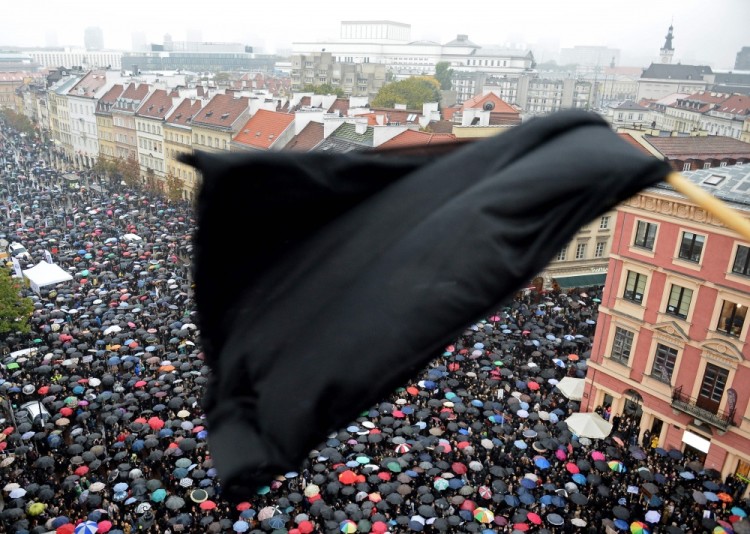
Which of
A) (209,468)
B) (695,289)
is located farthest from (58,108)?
(695,289)

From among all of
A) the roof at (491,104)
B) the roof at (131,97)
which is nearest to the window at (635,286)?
the roof at (491,104)

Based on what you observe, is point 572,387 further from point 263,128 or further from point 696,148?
point 263,128

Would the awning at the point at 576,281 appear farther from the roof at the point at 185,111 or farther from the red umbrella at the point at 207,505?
the roof at the point at 185,111

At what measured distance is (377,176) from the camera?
520 cm

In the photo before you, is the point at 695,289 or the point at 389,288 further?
the point at 695,289

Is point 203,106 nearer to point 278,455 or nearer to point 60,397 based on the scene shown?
point 60,397

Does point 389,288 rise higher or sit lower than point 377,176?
lower

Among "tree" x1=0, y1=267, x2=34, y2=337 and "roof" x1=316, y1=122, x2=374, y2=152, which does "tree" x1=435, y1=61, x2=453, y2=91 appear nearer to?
"roof" x1=316, y1=122, x2=374, y2=152

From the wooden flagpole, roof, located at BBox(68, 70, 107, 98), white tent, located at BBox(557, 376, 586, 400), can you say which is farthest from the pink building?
roof, located at BBox(68, 70, 107, 98)

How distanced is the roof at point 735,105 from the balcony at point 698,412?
3789 inches

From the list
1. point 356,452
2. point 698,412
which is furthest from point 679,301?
point 356,452

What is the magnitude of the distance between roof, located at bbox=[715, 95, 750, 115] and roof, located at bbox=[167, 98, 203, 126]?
87.0 m

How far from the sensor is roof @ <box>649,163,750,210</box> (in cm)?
2445

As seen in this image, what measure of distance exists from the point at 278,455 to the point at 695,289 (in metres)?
25.4
